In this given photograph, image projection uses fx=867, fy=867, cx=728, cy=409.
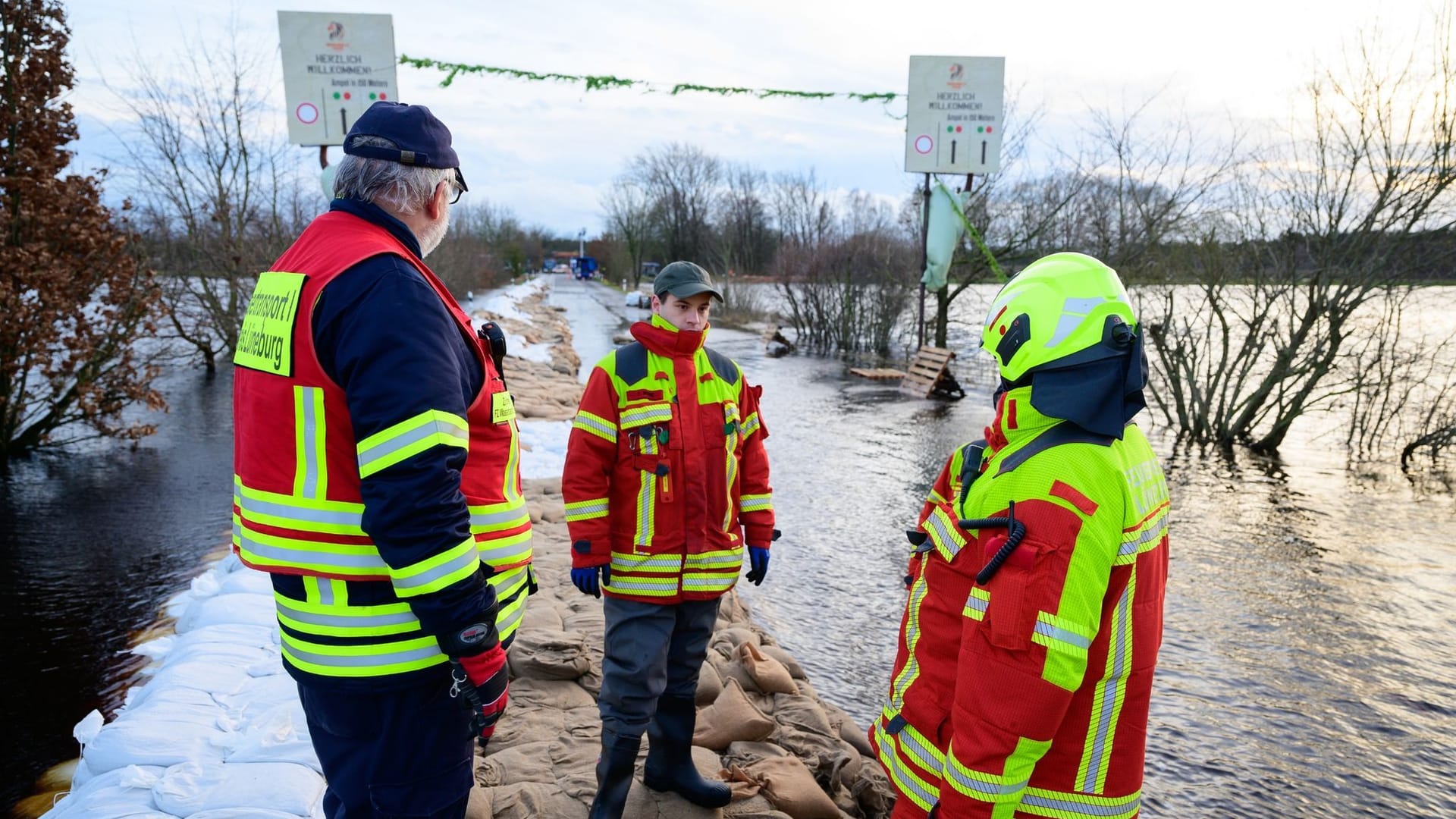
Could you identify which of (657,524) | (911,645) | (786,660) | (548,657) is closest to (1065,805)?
(911,645)

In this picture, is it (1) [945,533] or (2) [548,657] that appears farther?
(2) [548,657]

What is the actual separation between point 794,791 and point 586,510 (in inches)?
53.0

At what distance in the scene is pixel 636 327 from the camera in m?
3.04

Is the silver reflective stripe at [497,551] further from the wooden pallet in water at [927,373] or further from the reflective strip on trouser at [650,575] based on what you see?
the wooden pallet in water at [927,373]

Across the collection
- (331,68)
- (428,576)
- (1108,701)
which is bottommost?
(1108,701)

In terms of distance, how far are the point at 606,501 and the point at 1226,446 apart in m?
10.6

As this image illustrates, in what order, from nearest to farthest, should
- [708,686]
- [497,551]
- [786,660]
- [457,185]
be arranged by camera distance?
[497,551], [457,185], [708,686], [786,660]

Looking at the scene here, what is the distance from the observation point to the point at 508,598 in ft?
6.69

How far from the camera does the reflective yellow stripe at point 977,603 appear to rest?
5.62ft

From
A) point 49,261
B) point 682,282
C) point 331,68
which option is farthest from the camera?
point 331,68

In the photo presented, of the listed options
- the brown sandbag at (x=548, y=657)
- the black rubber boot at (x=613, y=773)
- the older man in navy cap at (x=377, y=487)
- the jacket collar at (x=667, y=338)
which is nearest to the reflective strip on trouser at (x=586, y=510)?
the jacket collar at (x=667, y=338)

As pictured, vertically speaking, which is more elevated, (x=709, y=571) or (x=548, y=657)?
(x=709, y=571)

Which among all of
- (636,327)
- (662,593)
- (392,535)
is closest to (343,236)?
(392,535)

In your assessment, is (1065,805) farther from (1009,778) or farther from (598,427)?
(598,427)
